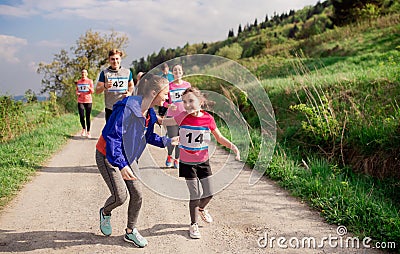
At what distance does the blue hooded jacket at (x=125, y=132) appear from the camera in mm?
3650

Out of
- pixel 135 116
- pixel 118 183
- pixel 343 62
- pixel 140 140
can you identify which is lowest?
pixel 118 183

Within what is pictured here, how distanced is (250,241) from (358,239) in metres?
1.16

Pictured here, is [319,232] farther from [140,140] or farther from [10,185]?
[10,185]

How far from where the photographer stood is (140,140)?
12.7 feet

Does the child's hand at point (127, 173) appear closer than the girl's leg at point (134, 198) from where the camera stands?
Yes

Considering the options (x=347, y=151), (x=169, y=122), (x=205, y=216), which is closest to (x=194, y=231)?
(x=205, y=216)

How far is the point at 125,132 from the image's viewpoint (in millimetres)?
3738

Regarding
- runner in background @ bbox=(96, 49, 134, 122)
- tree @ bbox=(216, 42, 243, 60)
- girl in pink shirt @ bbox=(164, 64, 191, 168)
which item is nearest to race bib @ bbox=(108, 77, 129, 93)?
runner in background @ bbox=(96, 49, 134, 122)

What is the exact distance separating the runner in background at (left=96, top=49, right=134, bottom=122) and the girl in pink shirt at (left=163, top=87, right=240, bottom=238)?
2783 millimetres

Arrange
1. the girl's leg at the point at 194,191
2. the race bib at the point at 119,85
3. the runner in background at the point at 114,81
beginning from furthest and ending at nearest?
the race bib at the point at 119,85
the runner in background at the point at 114,81
the girl's leg at the point at 194,191

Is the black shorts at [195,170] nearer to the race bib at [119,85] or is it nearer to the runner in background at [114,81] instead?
the runner in background at [114,81]

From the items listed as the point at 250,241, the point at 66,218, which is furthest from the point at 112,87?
the point at 250,241

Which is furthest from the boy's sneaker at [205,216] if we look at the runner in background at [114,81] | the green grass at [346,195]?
the runner in background at [114,81]

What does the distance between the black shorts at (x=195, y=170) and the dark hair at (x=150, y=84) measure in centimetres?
88
